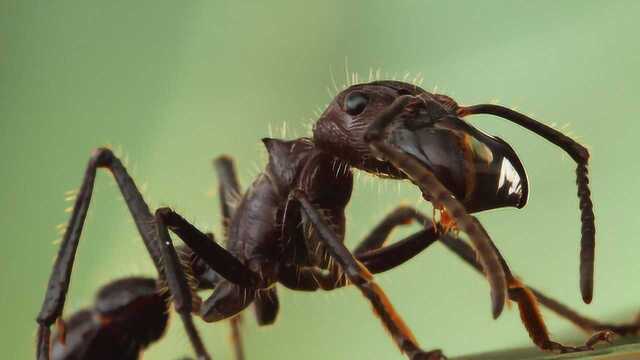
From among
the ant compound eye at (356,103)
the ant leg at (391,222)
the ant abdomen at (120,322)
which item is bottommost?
the ant abdomen at (120,322)

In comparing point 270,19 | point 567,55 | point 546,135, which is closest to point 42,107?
point 270,19

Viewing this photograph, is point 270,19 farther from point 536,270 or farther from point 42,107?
point 536,270

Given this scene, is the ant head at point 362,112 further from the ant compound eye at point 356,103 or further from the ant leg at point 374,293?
the ant leg at point 374,293

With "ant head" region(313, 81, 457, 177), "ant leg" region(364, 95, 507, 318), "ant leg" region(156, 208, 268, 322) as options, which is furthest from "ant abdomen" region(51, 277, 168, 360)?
"ant leg" region(364, 95, 507, 318)

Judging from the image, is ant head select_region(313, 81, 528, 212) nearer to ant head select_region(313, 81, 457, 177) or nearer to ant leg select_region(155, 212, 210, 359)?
ant head select_region(313, 81, 457, 177)

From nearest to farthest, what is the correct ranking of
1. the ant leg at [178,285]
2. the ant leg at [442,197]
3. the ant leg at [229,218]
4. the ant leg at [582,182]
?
the ant leg at [442,197] < the ant leg at [582,182] < the ant leg at [178,285] < the ant leg at [229,218]

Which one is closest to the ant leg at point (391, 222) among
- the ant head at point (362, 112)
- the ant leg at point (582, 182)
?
the ant head at point (362, 112)
